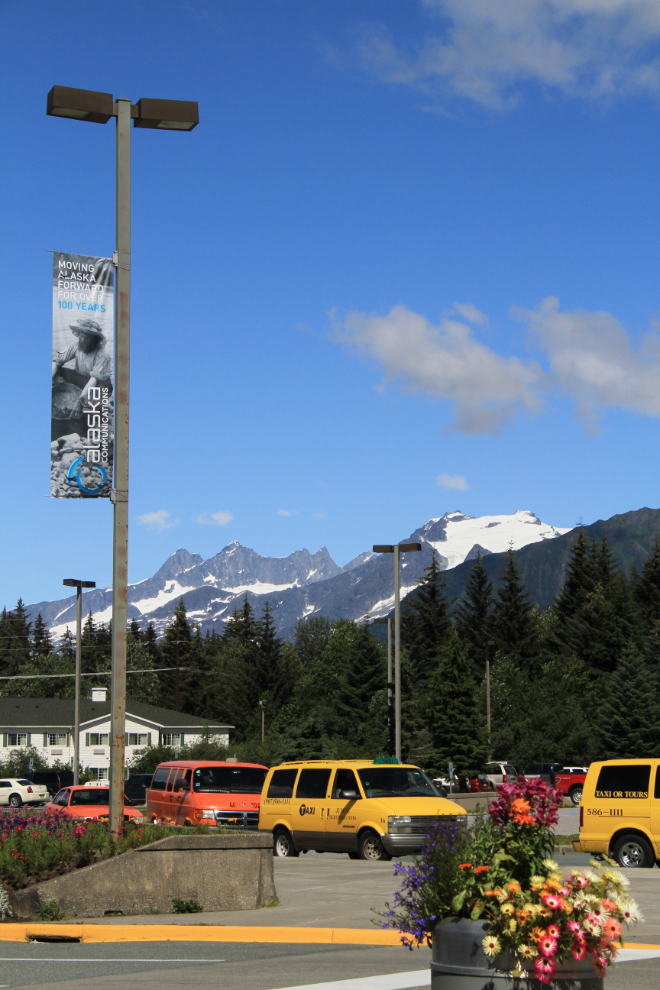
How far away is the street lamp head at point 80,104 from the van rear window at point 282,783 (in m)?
13.1

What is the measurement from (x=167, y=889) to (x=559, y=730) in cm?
6364

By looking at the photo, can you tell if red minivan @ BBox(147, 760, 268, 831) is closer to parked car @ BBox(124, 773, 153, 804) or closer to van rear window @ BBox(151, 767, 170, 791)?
van rear window @ BBox(151, 767, 170, 791)

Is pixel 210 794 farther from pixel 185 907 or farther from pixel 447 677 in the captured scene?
pixel 447 677

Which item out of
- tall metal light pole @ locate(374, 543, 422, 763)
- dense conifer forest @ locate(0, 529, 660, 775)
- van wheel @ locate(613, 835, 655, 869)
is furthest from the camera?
dense conifer forest @ locate(0, 529, 660, 775)

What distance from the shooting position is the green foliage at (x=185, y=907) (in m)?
12.9

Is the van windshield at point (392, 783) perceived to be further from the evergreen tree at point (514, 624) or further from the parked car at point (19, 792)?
the evergreen tree at point (514, 624)

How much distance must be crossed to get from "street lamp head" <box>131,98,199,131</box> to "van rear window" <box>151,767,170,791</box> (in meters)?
15.7

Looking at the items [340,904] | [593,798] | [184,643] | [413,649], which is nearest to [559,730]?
[413,649]

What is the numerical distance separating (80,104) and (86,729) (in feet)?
245

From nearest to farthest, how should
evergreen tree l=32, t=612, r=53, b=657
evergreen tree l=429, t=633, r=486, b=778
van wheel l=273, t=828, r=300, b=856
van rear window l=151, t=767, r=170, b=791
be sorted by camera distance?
van wheel l=273, t=828, r=300, b=856
van rear window l=151, t=767, r=170, b=791
evergreen tree l=429, t=633, r=486, b=778
evergreen tree l=32, t=612, r=53, b=657

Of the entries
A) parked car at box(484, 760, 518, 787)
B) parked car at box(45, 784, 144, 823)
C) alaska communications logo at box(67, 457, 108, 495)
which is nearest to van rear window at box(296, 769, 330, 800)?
parked car at box(45, 784, 144, 823)

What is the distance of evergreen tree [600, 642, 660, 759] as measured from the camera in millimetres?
66312

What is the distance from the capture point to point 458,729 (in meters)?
60.0

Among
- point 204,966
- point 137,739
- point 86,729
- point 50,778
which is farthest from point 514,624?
point 204,966
